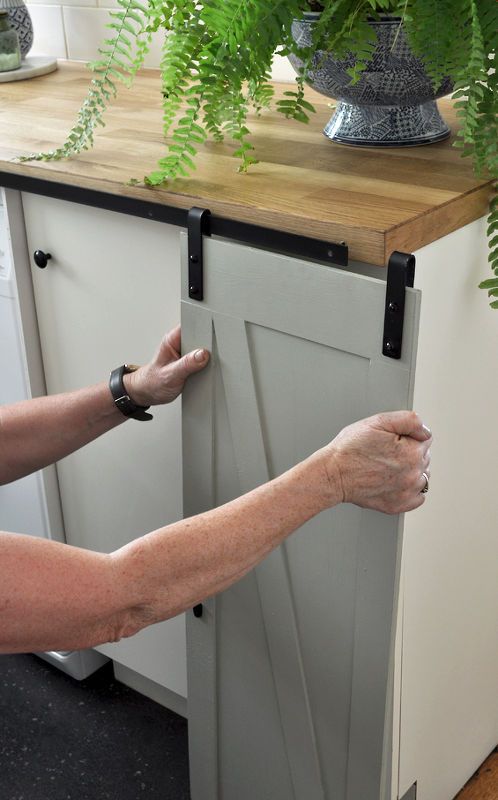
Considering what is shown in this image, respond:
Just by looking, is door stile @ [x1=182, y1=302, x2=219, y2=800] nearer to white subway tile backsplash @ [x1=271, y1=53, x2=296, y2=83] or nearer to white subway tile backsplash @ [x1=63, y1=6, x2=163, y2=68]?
white subway tile backsplash @ [x1=271, y1=53, x2=296, y2=83]

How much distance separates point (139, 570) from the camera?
956mm

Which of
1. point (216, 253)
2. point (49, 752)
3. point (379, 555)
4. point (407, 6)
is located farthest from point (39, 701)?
point (407, 6)

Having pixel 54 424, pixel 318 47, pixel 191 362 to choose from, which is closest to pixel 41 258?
pixel 54 424

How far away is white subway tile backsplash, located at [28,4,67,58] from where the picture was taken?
223cm

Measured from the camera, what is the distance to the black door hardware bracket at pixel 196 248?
112cm

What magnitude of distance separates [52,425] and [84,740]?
727mm

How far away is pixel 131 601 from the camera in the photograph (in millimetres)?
957

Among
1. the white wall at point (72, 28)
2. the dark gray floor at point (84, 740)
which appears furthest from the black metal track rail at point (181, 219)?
the dark gray floor at point (84, 740)

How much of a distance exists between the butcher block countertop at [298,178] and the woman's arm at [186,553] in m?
0.22

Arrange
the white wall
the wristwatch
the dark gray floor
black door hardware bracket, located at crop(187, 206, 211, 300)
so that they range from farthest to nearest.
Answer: the white wall, the dark gray floor, the wristwatch, black door hardware bracket, located at crop(187, 206, 211, 300)

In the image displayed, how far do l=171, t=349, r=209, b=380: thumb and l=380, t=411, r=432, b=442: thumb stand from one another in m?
0.27

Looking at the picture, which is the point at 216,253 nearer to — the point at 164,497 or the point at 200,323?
the point at 200,323

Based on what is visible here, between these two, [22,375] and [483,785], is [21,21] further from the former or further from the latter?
[483,785]

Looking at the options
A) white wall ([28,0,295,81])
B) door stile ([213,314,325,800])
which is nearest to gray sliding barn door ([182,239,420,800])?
door stile ([213,314,325,800])
